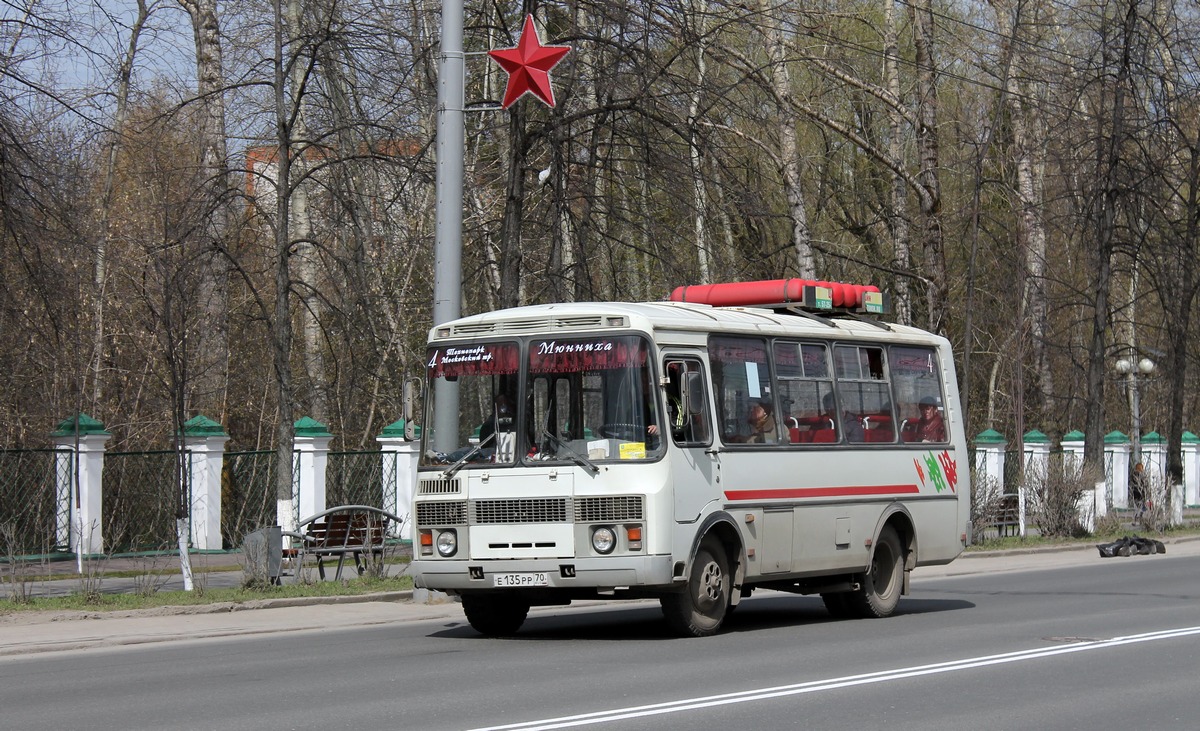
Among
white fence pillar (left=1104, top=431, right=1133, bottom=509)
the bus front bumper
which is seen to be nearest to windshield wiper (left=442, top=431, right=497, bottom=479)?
the bus front bumper

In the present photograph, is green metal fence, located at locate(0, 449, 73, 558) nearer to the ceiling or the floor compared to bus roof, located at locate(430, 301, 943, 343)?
nearer to the floor

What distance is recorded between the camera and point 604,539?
13.3 m

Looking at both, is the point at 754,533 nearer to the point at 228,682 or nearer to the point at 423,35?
the point at 228,682

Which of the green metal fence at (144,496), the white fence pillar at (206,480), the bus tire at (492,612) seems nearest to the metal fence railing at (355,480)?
the white fence pillar at (206,480)

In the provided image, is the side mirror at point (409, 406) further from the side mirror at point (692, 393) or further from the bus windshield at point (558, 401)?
the side mirror at point (692, 393)

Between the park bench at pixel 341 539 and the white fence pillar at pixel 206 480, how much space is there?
172 inches

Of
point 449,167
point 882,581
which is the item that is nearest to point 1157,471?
point 882,581

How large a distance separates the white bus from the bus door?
19mm

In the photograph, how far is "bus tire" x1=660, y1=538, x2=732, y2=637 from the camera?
13734 millimetres

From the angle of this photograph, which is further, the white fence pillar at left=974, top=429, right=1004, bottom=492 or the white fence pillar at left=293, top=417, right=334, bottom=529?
the white fence pillar at left=974, top=429, right=1004, bottom=492

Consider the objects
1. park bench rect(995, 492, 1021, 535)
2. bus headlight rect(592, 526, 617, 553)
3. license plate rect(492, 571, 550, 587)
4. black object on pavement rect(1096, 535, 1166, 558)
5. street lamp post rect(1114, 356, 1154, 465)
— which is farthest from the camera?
street lamp post rect(1114, 356, 1154, 465)

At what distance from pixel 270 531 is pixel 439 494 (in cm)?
477

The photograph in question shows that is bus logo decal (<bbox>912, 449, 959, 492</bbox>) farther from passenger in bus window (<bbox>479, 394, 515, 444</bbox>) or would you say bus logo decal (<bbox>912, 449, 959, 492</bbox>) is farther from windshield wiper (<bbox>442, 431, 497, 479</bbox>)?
windshield wiper (<bbox>442, 431, 497, 479</bbox>)

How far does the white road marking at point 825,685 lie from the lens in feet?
29.4
